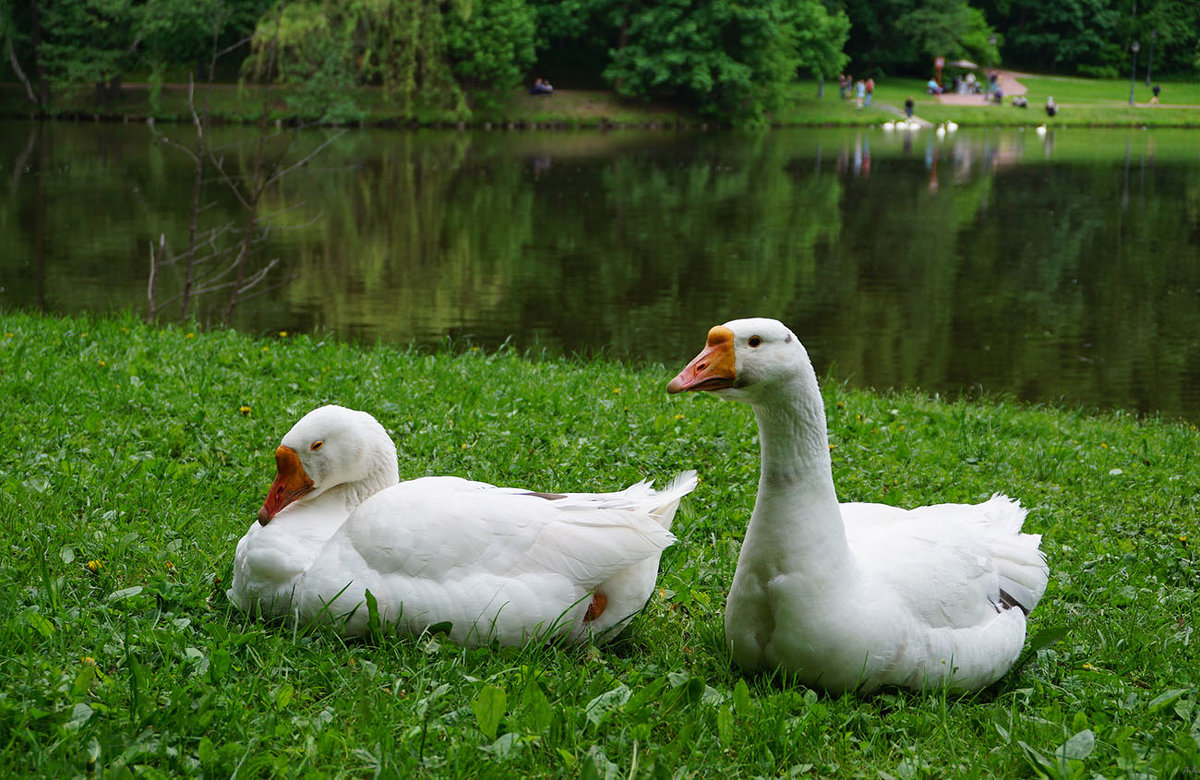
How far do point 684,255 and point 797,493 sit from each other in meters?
18.3

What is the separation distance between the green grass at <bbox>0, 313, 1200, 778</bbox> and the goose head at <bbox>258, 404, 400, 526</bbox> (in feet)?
1.58

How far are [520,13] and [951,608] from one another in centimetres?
5263

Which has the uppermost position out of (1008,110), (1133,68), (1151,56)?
(1151,56)

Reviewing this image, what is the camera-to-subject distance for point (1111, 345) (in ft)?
50.0

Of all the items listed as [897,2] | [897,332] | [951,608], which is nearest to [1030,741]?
[951,608]

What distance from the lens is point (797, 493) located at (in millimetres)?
3580

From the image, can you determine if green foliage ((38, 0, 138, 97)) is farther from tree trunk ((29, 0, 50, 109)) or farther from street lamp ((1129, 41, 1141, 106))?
street lamp ((1129, 41, 1141, 106))

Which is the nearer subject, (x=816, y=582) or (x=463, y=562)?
(x=816, y=582)

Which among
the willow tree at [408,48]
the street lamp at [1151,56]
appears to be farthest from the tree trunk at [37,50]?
the street lamp at [1151,56]

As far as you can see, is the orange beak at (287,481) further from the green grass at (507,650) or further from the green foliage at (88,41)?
the green foliage at (88,41)

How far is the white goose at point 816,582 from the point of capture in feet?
11.4

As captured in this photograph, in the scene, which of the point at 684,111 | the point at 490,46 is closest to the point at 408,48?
the point at 490,46

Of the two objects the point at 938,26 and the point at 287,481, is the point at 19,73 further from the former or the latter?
the point at 938,26

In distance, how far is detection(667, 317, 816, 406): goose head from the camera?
3412 mm
